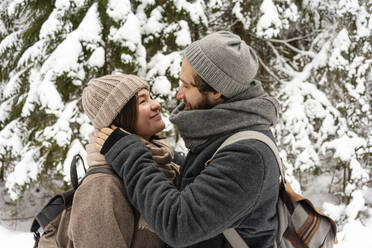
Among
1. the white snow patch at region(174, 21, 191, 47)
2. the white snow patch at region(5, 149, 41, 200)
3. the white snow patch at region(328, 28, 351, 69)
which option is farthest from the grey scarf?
the white snow patch at region(5, 149, 41, 200)

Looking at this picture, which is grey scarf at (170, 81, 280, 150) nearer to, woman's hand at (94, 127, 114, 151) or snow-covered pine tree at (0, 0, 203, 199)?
woman's hand at (94, 127, 114, 151)

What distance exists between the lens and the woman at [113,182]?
1.49 metres

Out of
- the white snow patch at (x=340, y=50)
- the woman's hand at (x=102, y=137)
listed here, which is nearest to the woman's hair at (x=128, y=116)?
the woman's hand at (x=102, y=137)

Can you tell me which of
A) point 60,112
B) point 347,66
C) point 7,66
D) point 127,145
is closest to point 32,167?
point 60,112

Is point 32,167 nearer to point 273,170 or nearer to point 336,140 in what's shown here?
point 273,170

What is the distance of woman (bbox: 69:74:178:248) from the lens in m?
1.49

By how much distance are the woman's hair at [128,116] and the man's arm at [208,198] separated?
1.81 feet

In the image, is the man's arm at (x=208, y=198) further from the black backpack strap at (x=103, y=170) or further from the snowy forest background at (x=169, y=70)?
the snowy forest background at (x=169, y=70)

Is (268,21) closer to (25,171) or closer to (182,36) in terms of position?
(182,36)

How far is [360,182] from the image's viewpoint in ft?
19.6

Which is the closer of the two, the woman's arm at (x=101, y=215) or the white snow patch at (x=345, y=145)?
the woman's arm at (x=101, y=215)

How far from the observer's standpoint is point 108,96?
1.78 meters

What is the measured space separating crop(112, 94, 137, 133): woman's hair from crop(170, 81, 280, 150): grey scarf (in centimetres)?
41

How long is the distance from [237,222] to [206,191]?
0.25 m
